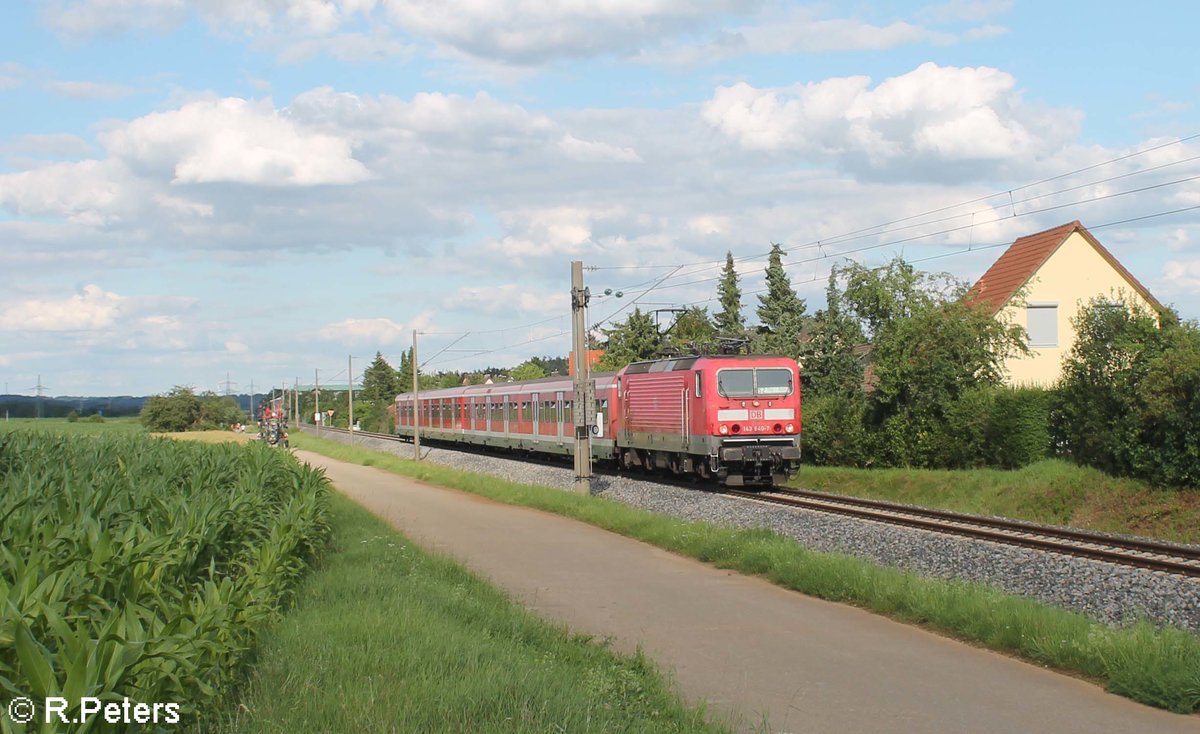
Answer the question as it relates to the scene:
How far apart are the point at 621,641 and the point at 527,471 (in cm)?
2806

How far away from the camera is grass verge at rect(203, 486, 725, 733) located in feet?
20.1

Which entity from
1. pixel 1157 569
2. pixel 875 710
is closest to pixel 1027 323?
pixel 1157 569

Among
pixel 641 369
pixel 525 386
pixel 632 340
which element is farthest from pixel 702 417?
pixel 632 340

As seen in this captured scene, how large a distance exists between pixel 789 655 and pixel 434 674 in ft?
12.7

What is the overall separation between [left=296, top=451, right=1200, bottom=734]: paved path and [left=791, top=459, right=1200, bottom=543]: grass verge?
412 inches

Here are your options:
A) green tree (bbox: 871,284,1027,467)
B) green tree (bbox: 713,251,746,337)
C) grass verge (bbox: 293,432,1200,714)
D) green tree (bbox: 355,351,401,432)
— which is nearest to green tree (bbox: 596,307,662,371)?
green tree (bbox: 713,251,746,337)

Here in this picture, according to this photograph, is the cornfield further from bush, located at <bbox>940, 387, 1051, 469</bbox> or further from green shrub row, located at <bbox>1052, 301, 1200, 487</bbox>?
bush, located at <bbox>940, 387, 1051, 469</bbox>

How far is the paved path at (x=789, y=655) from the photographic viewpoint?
7.85m

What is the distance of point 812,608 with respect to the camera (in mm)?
12367

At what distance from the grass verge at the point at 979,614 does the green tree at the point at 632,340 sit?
4503cm

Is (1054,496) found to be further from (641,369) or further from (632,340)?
(632,340)

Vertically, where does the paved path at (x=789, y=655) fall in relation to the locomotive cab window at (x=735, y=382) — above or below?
below

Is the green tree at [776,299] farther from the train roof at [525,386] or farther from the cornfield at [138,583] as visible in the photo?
the cornfield at [138,583]

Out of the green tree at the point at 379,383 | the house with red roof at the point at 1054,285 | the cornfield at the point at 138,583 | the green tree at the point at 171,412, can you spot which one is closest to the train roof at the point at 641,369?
the cornfield at the point at 138,583
